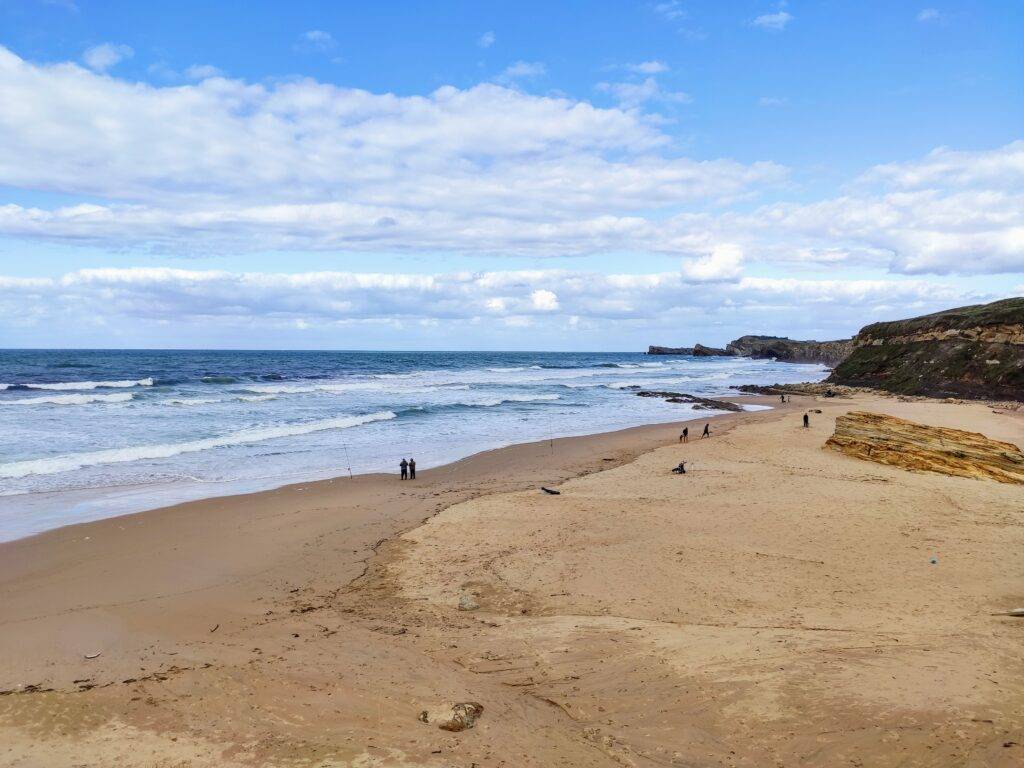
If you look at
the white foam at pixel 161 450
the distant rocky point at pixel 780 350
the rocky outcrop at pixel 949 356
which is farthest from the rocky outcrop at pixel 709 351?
the white foam at pixel 161 450

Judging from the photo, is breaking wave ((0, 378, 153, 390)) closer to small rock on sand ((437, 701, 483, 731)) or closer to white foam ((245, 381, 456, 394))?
white foam ((245, 381, 456, 394))

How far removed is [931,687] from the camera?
6.00 meters

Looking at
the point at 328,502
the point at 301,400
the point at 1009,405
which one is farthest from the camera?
the point at 301,400

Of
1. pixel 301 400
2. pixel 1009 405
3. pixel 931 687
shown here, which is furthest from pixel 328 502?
pixel 1009 405

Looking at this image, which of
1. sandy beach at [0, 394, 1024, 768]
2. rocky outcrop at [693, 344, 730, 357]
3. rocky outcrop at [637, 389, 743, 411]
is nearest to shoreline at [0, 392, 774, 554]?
sandy beach at [0, 394, 1024, 768]

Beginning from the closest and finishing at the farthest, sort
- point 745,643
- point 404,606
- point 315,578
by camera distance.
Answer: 1. point 745,643
2. point 404,606
3. point 315,578

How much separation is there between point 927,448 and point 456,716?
16154mm

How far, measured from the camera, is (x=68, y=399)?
38.7 metres

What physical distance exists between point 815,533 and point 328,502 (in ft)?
33.1

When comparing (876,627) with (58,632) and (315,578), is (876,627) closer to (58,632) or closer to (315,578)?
(315,578)

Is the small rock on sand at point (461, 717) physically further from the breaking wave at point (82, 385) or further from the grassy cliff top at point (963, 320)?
the breaking wave at point (82, 385)

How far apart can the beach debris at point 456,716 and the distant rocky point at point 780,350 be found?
77.0 meters

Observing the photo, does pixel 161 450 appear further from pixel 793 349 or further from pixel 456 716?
pixel 793 349

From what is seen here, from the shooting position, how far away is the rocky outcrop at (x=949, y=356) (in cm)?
3797
